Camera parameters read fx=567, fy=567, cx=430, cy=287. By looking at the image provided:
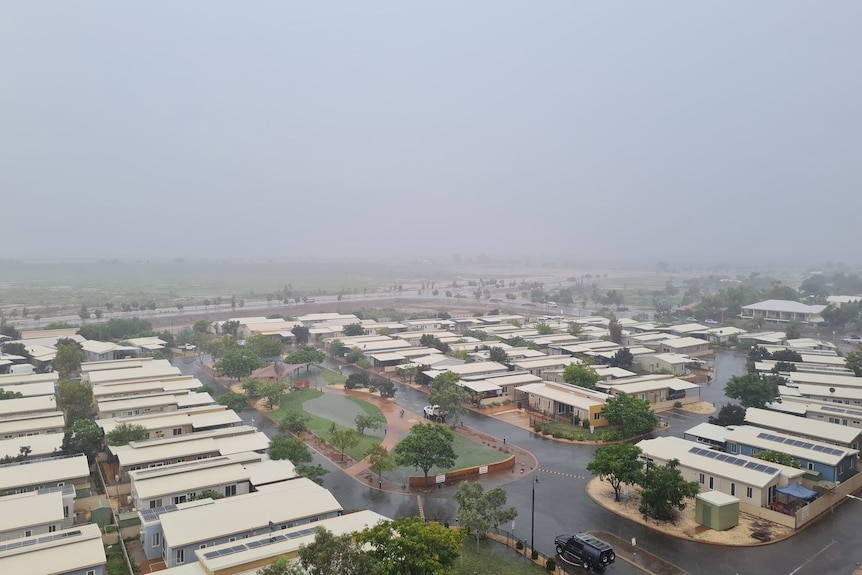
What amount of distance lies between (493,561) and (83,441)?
16894 millimetres

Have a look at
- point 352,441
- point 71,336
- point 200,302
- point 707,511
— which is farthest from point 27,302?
point 707,511

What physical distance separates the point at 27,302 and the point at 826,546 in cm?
10974

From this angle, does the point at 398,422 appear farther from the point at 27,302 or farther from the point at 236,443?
the point at 27,302

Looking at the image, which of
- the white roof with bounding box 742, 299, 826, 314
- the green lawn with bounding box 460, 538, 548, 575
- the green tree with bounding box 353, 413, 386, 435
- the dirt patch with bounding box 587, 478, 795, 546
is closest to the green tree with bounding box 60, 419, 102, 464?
the green tree with bounding box 353, 413, 386, 435

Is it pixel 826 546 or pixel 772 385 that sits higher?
pixel 772 385

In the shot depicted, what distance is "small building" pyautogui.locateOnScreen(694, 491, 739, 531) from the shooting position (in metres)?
17.2

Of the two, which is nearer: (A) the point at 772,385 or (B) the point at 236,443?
(B) the point at 236,443

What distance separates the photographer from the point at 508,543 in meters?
16.5

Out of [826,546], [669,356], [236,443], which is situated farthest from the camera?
[669,356]

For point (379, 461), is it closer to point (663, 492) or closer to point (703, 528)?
point (663, 492)

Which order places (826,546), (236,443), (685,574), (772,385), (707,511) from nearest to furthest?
(685,574) → (826,546) → (707,511) → (236,443) → (772,385)

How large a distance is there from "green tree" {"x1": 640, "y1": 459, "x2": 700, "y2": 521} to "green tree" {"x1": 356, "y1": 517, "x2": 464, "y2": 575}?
8381 mm

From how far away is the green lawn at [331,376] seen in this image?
37.4m

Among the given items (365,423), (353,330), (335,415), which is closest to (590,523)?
(365,423)
